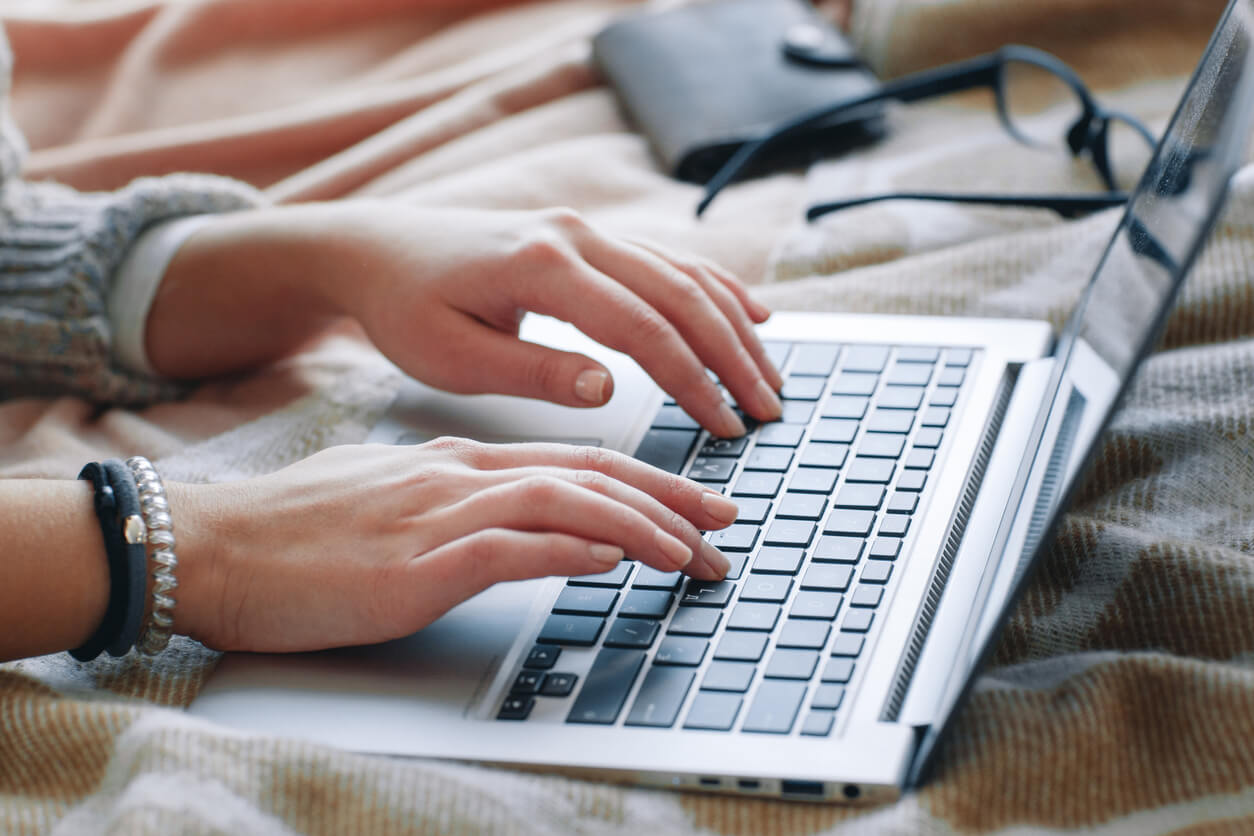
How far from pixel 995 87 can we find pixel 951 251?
28 centimetres

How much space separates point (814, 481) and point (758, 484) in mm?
29

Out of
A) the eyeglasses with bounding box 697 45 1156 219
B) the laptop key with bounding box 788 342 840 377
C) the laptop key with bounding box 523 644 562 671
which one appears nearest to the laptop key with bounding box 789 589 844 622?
the laptop key with bounding box 523 644 562 671

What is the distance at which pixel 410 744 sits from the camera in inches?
19.7

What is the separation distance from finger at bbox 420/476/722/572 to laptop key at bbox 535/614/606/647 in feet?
0.12

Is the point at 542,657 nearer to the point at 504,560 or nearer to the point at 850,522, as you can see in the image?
the point at 504,560

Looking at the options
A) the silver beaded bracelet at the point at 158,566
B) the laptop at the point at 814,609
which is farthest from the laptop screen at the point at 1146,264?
the silver beaded bracelet at the point at 158,566

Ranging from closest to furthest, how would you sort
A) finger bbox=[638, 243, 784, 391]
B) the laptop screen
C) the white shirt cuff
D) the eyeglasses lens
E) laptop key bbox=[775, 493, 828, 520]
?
the laptop screen, laptop key bbox=[775, 493, 828, 520], finger bbox=[638, 243, 784, 391], the white shirt cuff, the eyeglasses lens

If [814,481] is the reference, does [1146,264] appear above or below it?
above

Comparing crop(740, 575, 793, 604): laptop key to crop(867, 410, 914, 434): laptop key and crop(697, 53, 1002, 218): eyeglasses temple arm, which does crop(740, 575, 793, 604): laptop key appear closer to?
crop(867, 410, 914, 434): laptop key

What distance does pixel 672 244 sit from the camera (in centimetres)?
91

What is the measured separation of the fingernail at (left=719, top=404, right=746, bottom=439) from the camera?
27.0 inches

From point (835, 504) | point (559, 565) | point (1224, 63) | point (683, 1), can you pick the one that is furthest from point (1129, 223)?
point (683, 1)

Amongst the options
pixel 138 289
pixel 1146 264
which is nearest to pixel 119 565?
pixel 138 289

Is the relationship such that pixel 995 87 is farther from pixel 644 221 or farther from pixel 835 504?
pixel 835 504
